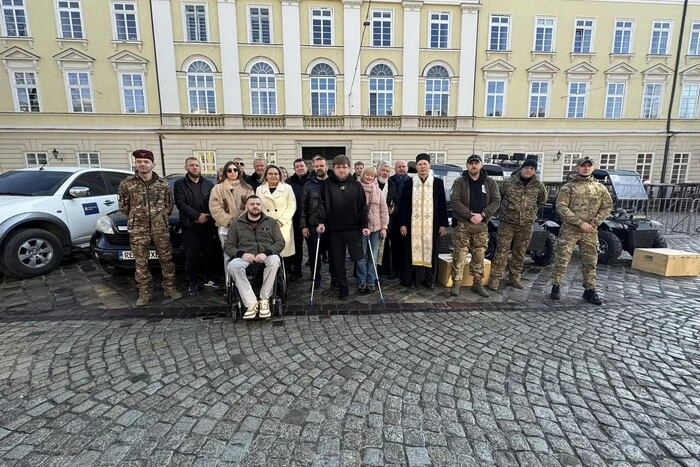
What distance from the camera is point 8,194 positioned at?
239 inches

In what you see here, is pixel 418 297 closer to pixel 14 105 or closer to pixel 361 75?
pixel 361 75

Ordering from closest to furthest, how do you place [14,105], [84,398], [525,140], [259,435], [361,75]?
[259,435] < [84,398] < [14,105] < [361,75] < [525,140]

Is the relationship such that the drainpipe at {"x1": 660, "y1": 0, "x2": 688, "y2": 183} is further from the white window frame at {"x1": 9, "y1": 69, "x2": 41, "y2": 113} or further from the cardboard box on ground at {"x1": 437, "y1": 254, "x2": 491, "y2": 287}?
the white window frame at {"x1": 9, "y1": 69, "x2": 41, "y2": 113}

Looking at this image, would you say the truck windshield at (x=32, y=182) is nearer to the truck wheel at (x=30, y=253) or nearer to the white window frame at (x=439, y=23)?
the truck wheel at (x=30, y=253)

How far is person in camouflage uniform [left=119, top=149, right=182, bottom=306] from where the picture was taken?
465cm

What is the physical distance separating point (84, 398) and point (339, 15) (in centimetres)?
2195

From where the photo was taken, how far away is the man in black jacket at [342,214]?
489cm

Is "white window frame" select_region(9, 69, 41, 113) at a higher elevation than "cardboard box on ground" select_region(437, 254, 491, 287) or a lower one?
higher

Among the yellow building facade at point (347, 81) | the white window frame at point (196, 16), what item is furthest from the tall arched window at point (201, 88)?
the white window frame at point (196, 16)

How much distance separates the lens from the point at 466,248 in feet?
17.3

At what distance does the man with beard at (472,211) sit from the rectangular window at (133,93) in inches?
817

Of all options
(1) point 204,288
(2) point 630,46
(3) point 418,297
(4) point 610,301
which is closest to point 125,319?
(1) point 204,288

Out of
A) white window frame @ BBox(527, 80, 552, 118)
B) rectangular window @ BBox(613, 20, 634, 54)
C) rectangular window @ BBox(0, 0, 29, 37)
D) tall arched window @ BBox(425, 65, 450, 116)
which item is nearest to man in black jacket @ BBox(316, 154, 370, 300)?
tall arched window @ BBox(425, 65, 450, 116)

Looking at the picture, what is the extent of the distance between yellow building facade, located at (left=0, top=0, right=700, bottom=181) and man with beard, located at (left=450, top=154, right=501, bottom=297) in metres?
16.3
